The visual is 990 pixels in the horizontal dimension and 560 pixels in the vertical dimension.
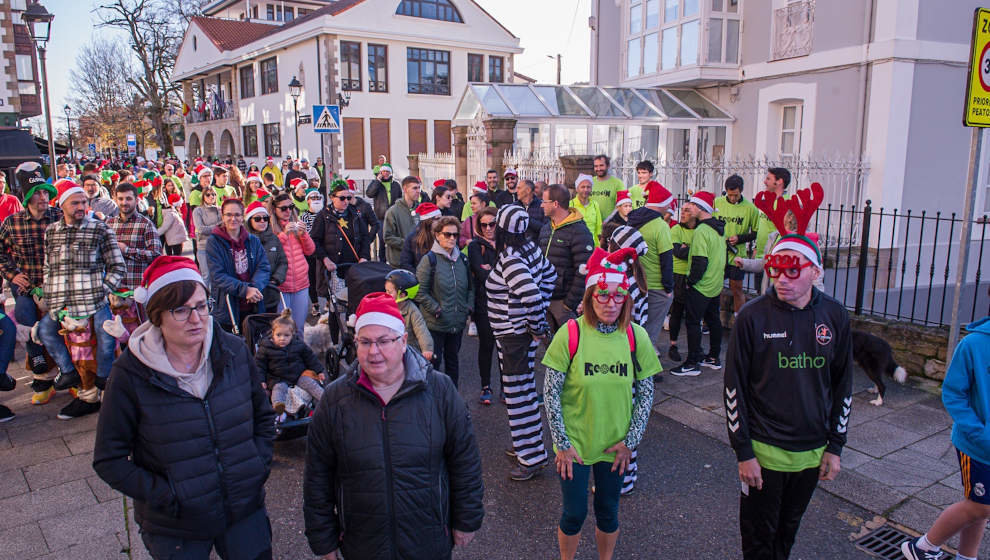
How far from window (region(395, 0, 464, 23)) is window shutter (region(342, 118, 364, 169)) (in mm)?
6500

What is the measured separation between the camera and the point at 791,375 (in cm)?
307

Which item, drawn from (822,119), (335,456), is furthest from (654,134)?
(335,456)

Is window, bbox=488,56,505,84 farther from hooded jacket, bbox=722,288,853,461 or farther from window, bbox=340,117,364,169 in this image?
hooded jacket, bbox=722,288,853,461

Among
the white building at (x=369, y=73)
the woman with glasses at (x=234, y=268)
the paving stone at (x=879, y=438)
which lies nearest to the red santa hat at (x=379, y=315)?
the woman with glasses at (x=234, y=268)

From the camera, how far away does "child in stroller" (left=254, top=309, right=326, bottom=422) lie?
5074 millimetres

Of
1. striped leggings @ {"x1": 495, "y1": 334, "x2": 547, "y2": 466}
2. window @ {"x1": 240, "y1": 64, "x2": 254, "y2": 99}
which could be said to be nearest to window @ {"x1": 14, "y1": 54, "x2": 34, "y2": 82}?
window @ {"x1": 240, "y1": 64, "x2": 254, "y2": 99}

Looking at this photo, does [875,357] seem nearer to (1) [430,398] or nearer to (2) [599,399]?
(2) [599,399]

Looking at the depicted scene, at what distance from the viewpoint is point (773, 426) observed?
3.12m

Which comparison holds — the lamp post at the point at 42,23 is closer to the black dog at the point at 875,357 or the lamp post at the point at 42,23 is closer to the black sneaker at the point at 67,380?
the black sneaker at the point at 67,380

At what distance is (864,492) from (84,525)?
5.24m

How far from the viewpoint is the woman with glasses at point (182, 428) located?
255 centimetres

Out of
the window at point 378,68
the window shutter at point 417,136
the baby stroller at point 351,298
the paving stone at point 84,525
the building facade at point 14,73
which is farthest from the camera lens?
the window shutter at point 417,136

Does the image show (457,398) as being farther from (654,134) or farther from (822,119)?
(654,134)

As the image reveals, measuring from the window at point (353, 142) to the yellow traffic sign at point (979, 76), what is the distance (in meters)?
30.0
